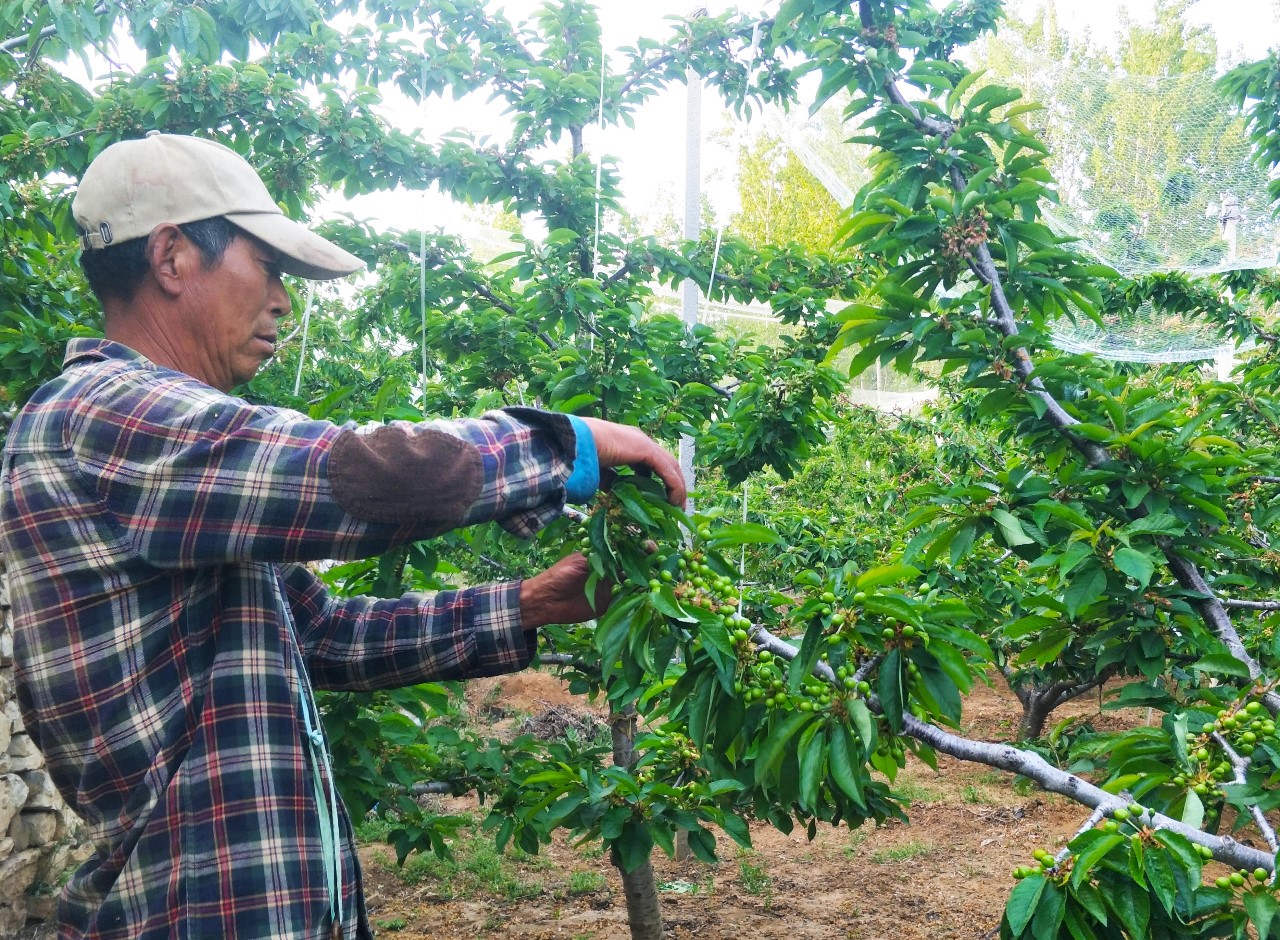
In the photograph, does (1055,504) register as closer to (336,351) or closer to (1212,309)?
(1212,309)

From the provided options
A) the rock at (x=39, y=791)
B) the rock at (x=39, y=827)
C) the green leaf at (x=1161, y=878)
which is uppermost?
the green leaf at (x=1161, y=878)

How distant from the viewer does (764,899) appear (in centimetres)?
512

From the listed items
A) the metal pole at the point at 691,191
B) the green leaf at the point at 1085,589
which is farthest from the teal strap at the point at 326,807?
the metal pole at the point at 691,191

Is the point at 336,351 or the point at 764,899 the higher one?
the point at 336,351

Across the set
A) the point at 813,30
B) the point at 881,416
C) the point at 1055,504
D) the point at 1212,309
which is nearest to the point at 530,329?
the point at 813,30

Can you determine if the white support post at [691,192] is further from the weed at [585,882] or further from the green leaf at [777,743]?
the green leaf at [777,743]

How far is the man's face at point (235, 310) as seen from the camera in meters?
1.36

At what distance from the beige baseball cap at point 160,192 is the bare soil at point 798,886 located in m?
4.14

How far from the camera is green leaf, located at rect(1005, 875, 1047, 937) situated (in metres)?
1.35

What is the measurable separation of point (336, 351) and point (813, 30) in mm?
4577

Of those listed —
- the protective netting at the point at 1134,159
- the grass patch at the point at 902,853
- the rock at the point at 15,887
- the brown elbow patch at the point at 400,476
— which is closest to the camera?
the brown elbow patch at the point at 400,476

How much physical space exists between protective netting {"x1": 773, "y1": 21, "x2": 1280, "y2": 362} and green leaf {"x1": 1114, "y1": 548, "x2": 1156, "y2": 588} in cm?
258

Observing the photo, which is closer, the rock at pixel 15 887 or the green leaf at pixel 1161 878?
the green leaf at pixel 1161 878

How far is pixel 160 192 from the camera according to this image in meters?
1.31
